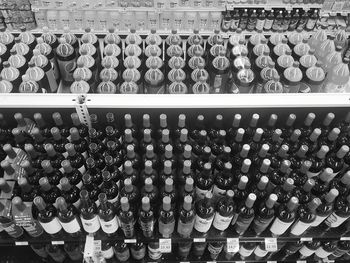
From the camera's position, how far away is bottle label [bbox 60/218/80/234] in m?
1.58

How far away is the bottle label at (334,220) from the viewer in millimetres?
1673

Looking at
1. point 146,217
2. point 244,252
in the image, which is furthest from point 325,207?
point 146,217

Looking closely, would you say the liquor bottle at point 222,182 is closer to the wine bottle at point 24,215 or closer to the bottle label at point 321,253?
the bottle label at point 321,253

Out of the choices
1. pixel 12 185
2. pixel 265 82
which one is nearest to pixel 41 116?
pixel 12 185

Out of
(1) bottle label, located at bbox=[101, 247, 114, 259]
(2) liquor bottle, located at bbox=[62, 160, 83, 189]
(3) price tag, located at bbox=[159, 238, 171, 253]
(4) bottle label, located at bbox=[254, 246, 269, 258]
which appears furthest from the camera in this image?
(4) bottle label, located at bbox=[254, 246, 269, 258]

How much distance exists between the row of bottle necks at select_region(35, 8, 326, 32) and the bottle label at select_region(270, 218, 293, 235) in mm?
2552

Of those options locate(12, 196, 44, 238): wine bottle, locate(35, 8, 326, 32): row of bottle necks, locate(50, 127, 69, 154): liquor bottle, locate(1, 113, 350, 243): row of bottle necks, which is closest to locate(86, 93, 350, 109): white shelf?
locate(1, 113, 350, 243): row of bottle necks

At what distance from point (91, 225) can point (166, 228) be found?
0.35 meters

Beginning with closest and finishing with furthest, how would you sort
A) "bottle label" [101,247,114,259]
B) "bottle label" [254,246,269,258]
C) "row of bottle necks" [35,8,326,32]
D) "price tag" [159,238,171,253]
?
"price tag" [159,238,171,253] → "bottle label" [101,247,114,259] → "bottle label" [254,246,269,258] → "row of bottle necks" [35,8,326,32]

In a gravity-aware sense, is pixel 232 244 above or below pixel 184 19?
below

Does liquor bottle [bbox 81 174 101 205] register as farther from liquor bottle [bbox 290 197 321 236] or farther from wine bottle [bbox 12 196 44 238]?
liquor bottle [bbox 290 197 321 236]

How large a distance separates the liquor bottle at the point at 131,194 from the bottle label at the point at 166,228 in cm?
15

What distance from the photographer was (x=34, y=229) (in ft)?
5.40

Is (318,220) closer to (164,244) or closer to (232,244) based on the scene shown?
(232,244)
